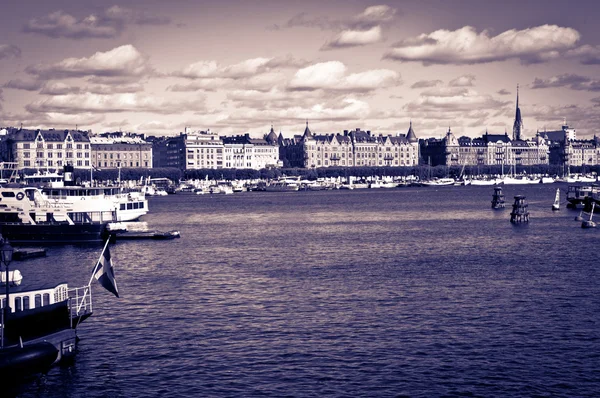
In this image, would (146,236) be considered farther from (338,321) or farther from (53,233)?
(338,321)

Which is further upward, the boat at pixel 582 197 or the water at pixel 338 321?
the boat at pixel 582 197

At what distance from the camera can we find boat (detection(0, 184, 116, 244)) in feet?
235

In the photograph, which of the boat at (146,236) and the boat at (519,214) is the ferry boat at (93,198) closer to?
the boat at (146,236)

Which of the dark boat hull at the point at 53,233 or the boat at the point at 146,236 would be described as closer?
the dark boat hull at the point at 53,233

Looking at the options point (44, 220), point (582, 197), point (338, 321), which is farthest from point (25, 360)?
point (582, 197)

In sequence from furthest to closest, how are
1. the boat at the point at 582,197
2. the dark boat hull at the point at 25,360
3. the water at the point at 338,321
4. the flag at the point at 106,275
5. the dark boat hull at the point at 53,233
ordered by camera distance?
the boat at the point at 582,197 < the dark boat hull at the point at 53,233 < the flag at the point at 106,275 < the water at the point at 338,321 < the dark boat hull at the point at 25,360

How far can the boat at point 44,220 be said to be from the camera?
71.8 m

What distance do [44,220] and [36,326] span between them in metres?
47.1

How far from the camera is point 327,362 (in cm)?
2912

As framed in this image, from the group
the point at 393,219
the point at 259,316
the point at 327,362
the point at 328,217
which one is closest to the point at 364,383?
the point at 327,362

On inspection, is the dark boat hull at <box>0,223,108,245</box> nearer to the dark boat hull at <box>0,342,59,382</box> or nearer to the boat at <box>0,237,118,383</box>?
the boat at <box>0,237,118,383</box>

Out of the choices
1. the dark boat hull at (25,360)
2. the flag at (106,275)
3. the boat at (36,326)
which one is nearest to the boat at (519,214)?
the flag at (106,275)

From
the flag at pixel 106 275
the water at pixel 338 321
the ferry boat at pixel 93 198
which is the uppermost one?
the ferry boat at pixel 93 198

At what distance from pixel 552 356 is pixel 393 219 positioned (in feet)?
232
